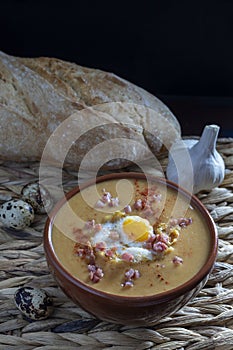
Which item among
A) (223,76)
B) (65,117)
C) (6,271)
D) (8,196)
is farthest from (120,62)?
(6,271)

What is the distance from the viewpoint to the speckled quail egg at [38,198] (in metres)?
1.90

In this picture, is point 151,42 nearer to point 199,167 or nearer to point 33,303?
point 199,167

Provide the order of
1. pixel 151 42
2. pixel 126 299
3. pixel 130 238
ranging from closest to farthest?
pixel 126 299, pixel 130 238, pixel 151 42

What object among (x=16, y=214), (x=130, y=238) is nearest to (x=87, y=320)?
(x=130, y=238)

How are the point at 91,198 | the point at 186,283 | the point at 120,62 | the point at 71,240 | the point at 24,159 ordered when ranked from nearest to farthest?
the point at 186,283, the point at 71,240, the point at 91,198, the point at 24,159, the point at 120,62

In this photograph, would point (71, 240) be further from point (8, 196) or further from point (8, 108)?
point (8, 108)

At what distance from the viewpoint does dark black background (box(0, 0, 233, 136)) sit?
8.01ft

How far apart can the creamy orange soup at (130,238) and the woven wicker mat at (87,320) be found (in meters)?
0.20

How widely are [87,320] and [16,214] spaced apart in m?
0.41

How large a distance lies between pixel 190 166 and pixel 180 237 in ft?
1.54

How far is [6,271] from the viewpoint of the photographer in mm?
1743

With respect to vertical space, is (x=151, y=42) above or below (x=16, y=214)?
above

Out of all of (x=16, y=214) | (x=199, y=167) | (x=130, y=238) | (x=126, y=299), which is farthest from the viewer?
(x=199, y=167)

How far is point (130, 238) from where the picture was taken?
1.55m
